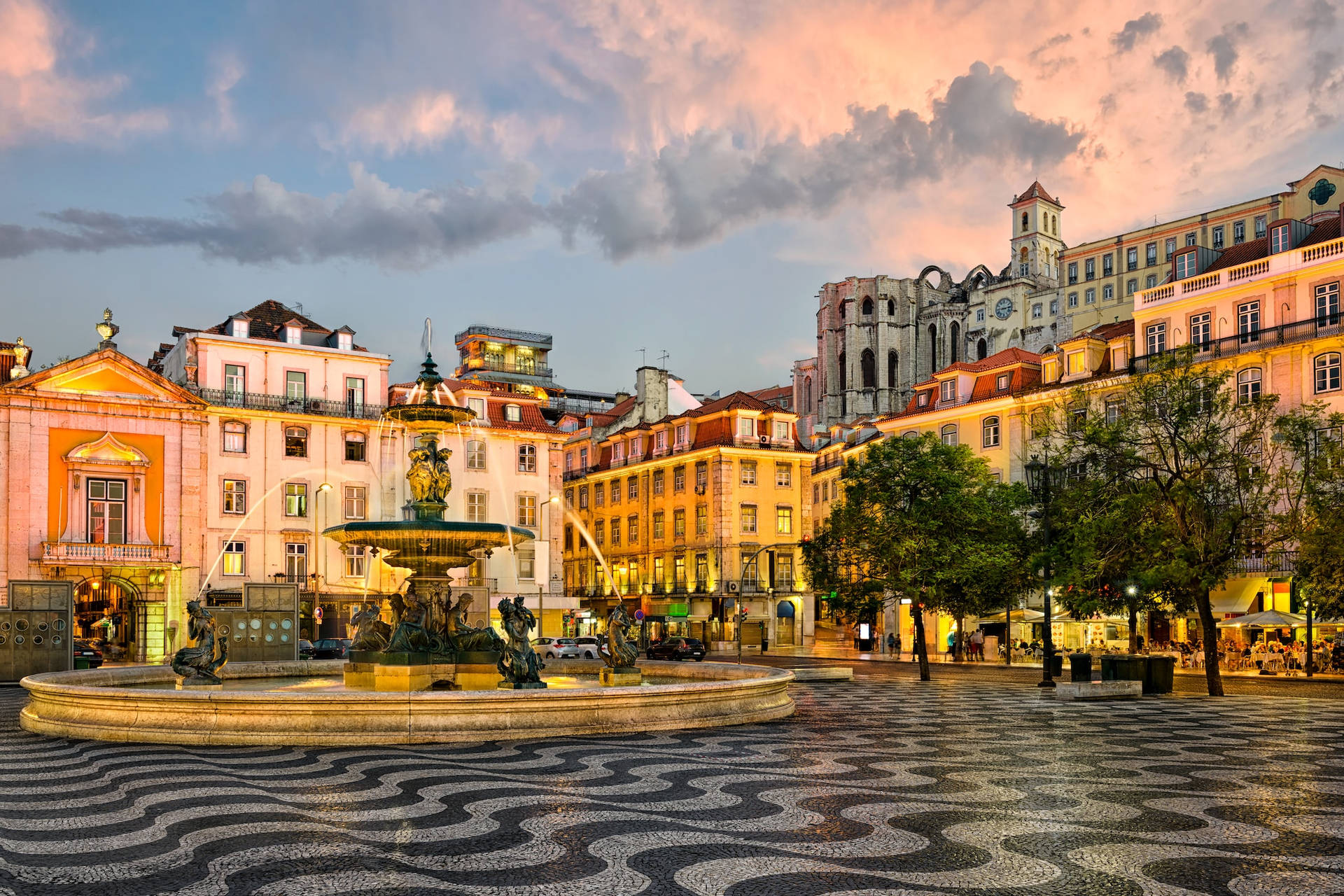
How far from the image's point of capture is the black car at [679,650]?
49375 millimetres

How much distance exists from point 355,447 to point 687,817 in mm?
46399

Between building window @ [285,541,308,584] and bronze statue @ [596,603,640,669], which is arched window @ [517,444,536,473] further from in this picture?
bronze statue @ [596,603,640,669]

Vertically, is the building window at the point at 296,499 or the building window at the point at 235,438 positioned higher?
the building window at the point at 235,438

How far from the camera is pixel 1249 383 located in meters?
44.5

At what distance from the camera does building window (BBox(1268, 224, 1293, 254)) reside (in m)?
A: 44.4

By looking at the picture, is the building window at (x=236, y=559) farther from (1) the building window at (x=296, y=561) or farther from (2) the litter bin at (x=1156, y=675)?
(2) the litter bin at (x=1156, y=675)

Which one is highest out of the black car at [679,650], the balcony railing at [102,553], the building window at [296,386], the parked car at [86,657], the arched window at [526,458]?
the building window at [296,386]

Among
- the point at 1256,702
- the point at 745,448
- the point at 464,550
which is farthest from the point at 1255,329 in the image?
the point at 464,550

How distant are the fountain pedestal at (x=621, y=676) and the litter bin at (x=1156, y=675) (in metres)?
13.0

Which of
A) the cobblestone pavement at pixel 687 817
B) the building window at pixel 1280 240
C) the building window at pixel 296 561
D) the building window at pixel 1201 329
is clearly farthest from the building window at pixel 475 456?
the cobblestone pavement at pixel 687 817

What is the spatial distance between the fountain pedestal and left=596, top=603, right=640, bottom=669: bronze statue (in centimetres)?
5

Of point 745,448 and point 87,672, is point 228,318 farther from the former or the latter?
point 87,672

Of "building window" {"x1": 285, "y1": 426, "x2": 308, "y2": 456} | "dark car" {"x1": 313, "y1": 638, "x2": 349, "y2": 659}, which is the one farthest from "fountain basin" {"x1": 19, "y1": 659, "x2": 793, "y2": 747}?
"building window" {"x1": 285, "y1": 426, "x2": 308, "y2": 456}

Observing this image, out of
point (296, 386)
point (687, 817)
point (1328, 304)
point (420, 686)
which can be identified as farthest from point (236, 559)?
point (687, 817)
